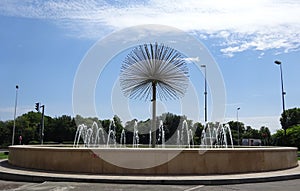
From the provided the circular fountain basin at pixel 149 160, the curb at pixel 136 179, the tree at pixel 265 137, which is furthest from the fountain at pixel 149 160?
the tree at pixel 265 137

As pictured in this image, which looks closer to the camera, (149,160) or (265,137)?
(149,160)

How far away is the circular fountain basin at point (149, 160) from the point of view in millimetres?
12430

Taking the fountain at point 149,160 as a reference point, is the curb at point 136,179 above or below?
below

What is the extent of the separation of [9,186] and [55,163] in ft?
9.04

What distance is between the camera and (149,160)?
12.4 metres

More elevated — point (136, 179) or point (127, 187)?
point (136, 179)

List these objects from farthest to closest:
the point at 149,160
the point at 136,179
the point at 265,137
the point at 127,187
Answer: the point at 265,137
the point at 149,160
the point at 136,179
the point at 127,187

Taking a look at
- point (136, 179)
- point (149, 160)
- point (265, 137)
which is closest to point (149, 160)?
point (149, 160)

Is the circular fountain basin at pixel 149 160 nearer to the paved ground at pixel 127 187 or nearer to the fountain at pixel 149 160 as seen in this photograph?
the fountain at pixel 149 160

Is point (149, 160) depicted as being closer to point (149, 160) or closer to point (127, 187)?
point (149, 160)

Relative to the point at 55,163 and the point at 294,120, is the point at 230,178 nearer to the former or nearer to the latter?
the point at 55,163

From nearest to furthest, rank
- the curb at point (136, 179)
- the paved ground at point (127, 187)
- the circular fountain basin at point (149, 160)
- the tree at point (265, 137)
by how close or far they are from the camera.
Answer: the paved ground at point (127, 187) → the curb at point (136, 179) → the circular fountain basin at point (149, 160) → the tree at point (265, 137)

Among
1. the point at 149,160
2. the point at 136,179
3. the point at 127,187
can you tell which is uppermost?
the point at 149,160

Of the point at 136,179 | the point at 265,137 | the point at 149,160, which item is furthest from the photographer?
the point at 265,137
